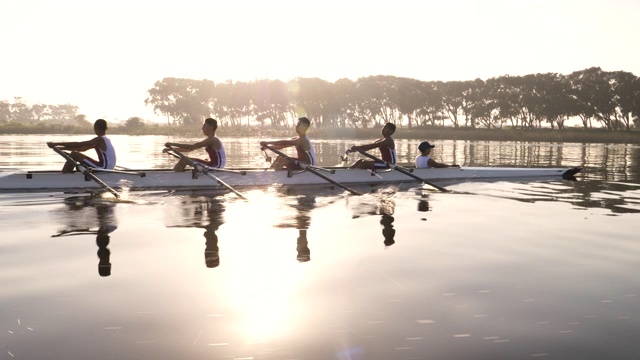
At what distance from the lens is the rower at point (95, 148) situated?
1417 cm

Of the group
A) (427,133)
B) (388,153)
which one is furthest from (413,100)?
(388,153)

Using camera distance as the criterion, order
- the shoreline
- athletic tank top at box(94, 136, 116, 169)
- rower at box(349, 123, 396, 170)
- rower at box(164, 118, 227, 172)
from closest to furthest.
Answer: athletic tank top at box(94, 136, 116, 169)
rower at box(164, 118, 227, 172)
rower at box(349, 123, 396, 170)
the shoreline

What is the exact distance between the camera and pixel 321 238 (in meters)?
9.18

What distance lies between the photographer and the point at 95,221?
10555mm

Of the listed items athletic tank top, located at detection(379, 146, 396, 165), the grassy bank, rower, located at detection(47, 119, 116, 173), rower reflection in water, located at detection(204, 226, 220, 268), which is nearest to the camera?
Answer: rower reflection in water, located at detection(204, 226, 220, 268)

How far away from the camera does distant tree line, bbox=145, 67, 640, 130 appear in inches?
3302

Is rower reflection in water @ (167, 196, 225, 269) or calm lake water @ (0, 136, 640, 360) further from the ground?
rower reflection in water @ (167, 196, 225, 269)

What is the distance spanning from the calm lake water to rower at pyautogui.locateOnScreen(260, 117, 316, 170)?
4176mm

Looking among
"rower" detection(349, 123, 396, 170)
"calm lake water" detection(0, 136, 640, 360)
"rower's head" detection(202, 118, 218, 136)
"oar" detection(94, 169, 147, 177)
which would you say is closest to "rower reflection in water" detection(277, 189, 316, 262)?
"calm lake water" detection(0, 136, 640, 360)

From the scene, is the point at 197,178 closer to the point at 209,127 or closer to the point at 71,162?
the point at 209,127

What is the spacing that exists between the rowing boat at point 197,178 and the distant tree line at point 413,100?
248 ft

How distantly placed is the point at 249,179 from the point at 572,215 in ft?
29.7

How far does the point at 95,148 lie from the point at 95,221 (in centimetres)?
467

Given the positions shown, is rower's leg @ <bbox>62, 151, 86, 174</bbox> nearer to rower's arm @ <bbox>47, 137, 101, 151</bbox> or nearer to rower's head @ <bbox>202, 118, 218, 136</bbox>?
rower's arm @ <bbox>47, 137, 101, 151</bbox>
